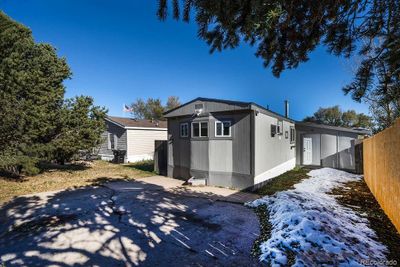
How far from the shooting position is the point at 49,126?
10.4m

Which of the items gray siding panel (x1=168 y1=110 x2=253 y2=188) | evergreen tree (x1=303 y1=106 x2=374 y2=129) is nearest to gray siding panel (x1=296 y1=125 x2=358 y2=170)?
gray siding panel (x1=168 y1=110 x2=253 y2=188)

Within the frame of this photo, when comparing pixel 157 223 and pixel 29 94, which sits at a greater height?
pixel 29 94

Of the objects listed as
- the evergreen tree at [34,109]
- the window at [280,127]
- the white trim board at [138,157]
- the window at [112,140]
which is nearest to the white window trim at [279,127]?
the window at [280,127]

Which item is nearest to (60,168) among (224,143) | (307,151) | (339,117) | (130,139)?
(130,139)

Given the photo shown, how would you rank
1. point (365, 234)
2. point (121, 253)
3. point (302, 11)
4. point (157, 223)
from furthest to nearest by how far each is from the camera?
1. point (157, 223)
2. point (365, 234)
3. point (121, 253)
4. point (302, 11)

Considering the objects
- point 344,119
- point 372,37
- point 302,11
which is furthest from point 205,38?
point 344,119

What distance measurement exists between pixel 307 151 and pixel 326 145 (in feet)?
4.33

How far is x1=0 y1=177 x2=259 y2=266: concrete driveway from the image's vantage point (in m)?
3.60

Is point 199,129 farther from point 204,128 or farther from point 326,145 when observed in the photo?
point 326,145

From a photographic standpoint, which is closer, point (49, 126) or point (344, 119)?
point (49, 126)

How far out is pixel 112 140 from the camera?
19.4 meters

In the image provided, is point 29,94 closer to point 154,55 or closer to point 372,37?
point 154,55

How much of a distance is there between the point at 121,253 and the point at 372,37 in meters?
5.18

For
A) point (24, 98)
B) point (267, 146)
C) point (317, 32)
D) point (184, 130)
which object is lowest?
point (267, 146)
